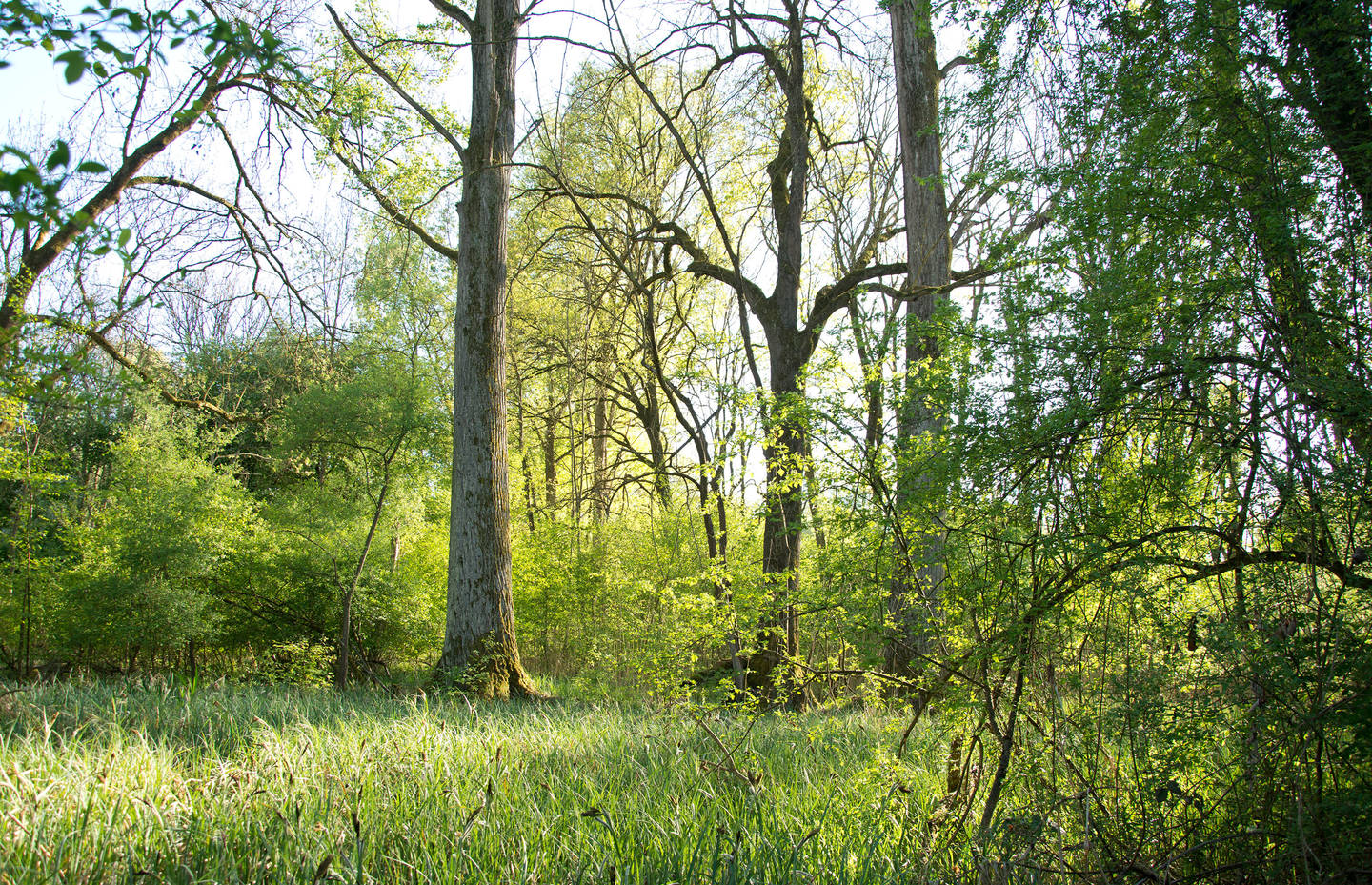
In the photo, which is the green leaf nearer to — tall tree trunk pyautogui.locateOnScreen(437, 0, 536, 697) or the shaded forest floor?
the shaded forest floor

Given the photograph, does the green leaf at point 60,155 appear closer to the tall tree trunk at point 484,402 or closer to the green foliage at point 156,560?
the tall tree trunk at point 484,402

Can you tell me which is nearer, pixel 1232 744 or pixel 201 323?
pixel 1232 744

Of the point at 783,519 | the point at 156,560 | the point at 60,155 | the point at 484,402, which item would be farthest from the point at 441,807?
the point at 156,560

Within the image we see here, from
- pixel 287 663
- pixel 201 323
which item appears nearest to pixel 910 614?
pixel 287 663

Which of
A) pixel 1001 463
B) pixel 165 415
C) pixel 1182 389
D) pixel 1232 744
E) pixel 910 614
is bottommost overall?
pixel 1232 744

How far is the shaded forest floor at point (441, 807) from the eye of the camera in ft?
7.64

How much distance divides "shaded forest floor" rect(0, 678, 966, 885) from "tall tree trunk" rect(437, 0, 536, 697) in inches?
122

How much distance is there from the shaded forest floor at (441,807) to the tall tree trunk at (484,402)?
10.2 ft

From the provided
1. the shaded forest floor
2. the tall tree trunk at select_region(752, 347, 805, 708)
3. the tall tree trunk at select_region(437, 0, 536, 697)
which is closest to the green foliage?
the tall tree trunk at select_region(437, 0, 536, 697)

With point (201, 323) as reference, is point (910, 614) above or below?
below

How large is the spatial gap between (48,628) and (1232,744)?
1574cm

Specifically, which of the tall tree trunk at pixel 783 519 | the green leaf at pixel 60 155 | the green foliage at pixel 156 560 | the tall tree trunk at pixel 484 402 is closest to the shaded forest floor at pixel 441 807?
the tall tree trunk at pixel 783 519

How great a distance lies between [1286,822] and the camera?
2.34m

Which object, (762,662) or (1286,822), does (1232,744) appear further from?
(762,662)
